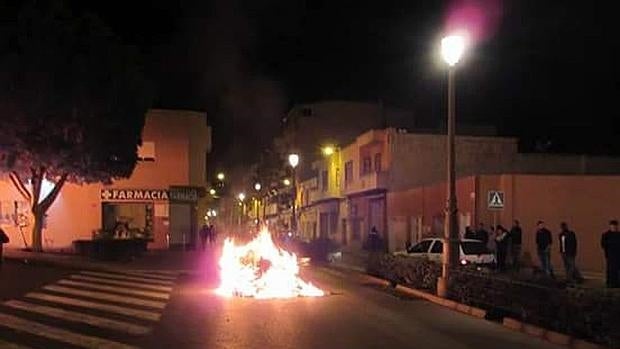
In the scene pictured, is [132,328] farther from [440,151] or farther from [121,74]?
[440,151]

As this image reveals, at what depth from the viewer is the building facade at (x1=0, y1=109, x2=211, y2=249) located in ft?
158

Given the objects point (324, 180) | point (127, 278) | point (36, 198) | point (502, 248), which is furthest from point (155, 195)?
point (502, 248)

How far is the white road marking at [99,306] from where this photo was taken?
15.9m

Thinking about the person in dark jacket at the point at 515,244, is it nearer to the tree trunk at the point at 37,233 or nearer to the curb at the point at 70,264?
the curb at the point at 70,264

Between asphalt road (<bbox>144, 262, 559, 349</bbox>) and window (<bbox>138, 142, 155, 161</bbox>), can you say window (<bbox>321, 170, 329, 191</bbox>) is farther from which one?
asphalt road (<bbox>144, 262, 559, 349</bbox>)

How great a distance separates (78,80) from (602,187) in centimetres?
2069

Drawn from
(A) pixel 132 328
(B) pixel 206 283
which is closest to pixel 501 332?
(A) pixel 132 328

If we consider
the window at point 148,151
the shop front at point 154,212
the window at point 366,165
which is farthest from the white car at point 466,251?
the window at point 148,151

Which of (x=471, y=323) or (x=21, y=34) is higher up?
(x=21, y=34)

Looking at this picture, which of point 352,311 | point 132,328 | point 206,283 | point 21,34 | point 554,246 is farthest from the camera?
point 21,34

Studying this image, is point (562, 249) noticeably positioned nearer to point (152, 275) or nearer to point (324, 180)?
point (152, 275)

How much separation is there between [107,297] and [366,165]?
3593 centimetres

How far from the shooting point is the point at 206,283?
24438 millimetres

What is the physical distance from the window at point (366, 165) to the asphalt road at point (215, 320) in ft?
100.0
